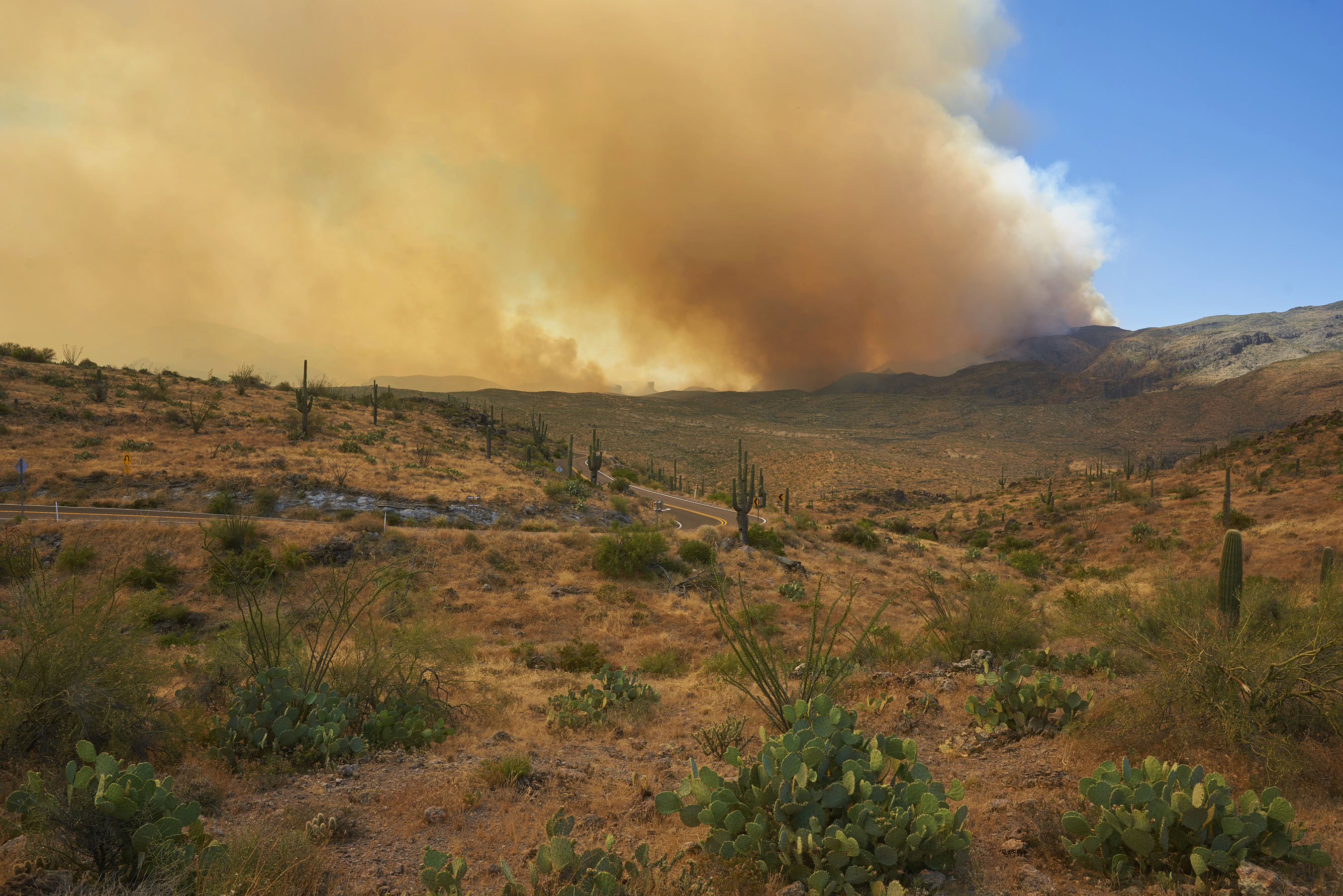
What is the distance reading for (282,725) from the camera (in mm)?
7137

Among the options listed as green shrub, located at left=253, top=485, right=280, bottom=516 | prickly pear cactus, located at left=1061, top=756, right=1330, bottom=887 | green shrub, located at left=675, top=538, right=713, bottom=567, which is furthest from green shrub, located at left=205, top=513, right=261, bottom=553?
prickly pear cactus, located at left=1061, top=756, right=1330, bottom=887

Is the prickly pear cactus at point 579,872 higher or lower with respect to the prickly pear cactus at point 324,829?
higher

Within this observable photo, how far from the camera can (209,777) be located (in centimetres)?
628

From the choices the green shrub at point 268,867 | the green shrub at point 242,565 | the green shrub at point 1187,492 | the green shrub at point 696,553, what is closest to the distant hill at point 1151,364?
the green shrub at point 1187,492

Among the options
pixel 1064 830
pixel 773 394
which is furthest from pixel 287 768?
pixel 773 394

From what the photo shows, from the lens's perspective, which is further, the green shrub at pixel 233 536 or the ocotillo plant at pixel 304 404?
the ocotillo plant at pixel 304 404

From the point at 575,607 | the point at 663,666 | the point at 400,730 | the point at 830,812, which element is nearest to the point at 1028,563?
the point at 575,607

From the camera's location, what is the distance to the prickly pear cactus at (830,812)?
4477 mm

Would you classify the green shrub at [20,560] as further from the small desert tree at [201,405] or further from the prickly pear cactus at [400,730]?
the small desert tree at [201,405]

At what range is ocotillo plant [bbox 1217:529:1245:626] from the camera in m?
12.1

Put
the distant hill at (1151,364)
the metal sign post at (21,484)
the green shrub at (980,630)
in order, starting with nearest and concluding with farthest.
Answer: the green shrub at (980,630) → the metal sign post at (21,484) → the distant hill at (1151,364)

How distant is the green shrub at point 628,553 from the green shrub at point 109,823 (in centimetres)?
1793

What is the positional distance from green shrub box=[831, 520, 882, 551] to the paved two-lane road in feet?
14.8

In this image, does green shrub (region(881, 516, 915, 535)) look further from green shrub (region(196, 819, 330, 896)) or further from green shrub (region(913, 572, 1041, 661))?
green shrub (region(196, 819, 330, 896))
